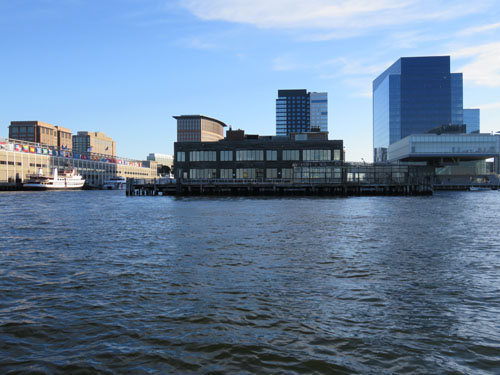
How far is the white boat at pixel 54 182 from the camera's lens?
421 ft

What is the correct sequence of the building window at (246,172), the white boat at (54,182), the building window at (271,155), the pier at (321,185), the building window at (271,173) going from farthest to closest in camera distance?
the white boat at (54,182), the building window at (246,172), the building window at (271,155), the building window at (271,173), the pier at (321,185)

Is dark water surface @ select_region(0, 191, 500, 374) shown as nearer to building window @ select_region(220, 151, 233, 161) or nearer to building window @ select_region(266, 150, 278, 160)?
building window @ select_region(266, 150, 278, 160)

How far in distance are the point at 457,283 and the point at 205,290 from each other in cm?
787

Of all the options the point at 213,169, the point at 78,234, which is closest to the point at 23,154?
the point at 213,169

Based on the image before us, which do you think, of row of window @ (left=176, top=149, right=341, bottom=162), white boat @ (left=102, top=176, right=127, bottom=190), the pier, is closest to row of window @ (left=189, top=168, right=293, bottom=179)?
row of window @ (left=176, top=149, right=341, bottom=162)

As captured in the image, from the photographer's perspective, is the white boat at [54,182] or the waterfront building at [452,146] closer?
the white boat at [54,182]

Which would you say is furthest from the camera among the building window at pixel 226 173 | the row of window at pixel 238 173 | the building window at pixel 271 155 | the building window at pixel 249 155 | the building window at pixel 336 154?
the building window at pixel 226 173

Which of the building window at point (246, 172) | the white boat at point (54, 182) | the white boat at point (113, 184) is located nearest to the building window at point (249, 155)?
the building window at point (246, 172)

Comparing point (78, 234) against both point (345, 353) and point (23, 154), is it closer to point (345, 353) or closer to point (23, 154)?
point (345, 353)

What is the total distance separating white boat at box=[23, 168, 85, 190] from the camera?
128 m

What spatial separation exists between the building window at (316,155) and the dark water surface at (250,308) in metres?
83.2

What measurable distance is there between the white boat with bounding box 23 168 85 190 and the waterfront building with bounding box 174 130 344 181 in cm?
4932

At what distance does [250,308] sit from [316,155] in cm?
9566

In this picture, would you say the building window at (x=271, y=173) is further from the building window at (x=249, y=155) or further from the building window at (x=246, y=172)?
the building window at (x=246, y=172)
